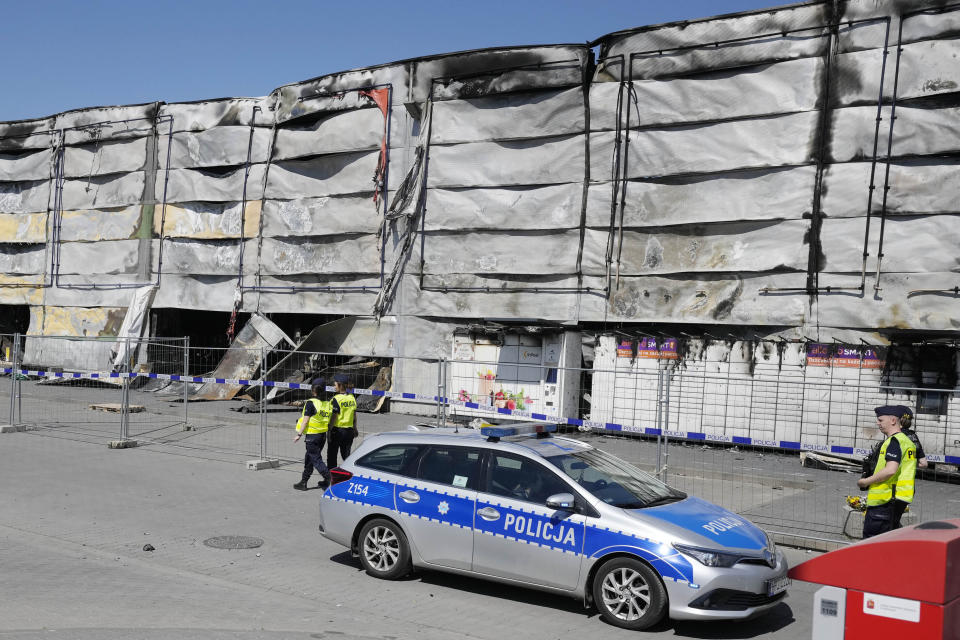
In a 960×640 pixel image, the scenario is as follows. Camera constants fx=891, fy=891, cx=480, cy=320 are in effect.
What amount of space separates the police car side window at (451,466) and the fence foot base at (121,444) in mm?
10319

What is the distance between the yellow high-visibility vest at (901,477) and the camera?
25.8ft

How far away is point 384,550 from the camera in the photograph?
827 centimetres

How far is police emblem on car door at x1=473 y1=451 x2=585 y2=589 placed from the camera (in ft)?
24.0

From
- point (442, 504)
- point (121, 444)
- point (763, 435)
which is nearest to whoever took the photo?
point (442, 504)

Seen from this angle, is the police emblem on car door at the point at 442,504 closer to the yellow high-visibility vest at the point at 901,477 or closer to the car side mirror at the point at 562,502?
the car side mirror at the point at 562,502

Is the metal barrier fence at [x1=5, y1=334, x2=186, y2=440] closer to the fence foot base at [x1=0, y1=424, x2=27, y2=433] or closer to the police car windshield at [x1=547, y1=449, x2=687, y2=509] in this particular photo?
the fence foot base at [x1=0, y1=424, x2=27, y2=433]

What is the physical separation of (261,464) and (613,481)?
8.45m

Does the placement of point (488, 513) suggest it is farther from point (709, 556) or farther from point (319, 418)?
point (319, 418)

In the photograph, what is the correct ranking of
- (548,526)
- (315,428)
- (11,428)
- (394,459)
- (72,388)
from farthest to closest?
(72,388)
(11,428)
(315,428)
(394,459)
(548,526)

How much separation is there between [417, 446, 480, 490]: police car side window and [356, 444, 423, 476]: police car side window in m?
0.11

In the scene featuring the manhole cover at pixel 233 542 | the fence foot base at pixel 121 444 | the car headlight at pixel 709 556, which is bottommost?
the fence foot base at pixel 121 444

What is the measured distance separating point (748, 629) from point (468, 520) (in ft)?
8.04

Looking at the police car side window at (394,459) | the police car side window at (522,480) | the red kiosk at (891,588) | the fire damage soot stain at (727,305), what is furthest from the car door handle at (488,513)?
the fire damage soot stain at (727,305)

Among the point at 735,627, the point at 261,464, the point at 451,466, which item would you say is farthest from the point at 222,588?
the point at 261,464
